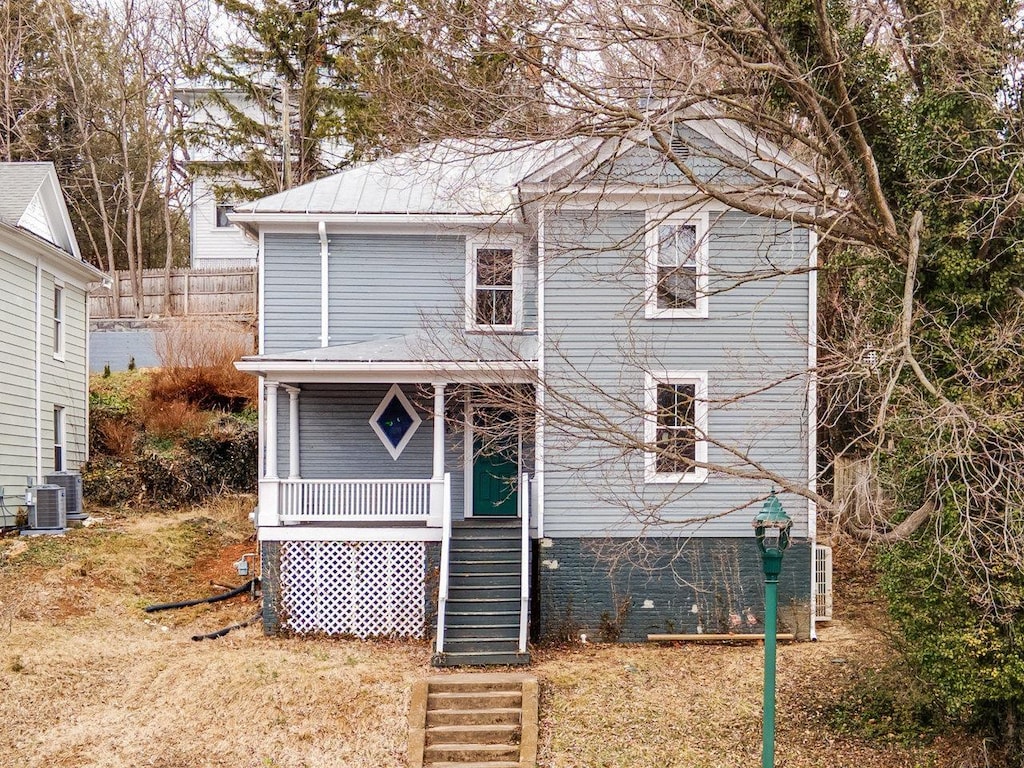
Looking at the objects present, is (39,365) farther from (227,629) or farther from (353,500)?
(353,500)

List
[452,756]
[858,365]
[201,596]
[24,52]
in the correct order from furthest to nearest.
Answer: [24,52] → [201,596] → [452,756] → [858,365]

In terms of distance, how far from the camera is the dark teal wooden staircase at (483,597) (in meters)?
13.7

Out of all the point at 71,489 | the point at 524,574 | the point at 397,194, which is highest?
the point at 397,194

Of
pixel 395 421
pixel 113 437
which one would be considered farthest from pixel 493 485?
pixel 113 437

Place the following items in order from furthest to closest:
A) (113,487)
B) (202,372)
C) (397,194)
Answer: (202,372), (113,487), (397,194)

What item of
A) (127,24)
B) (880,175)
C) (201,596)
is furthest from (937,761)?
(127,24)

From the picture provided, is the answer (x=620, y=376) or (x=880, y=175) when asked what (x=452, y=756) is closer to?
(x=620, y=376)

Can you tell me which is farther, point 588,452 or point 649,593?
point 649,593

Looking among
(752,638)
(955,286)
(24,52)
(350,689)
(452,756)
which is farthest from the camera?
(24,52)

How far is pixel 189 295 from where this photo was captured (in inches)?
1207

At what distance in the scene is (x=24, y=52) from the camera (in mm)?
31688

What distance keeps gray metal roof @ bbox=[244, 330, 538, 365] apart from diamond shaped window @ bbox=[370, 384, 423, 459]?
3.28ft

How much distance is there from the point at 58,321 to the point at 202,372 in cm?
333

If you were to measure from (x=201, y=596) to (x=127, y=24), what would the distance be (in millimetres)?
21754
